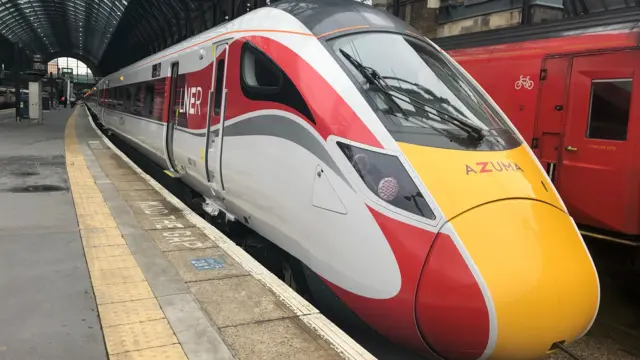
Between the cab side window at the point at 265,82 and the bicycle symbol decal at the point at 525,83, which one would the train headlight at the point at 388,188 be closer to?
the cab side window at the point at 265,82

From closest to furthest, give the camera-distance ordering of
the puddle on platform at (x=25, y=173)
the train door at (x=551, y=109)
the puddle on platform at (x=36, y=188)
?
the train door at (x=551, y=109), the puddle on platform at (x=36, y=188), the puddle on platform at (x=25, y=173)

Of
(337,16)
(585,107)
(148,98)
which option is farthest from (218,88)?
(148,98)

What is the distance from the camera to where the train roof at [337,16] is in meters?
4.12

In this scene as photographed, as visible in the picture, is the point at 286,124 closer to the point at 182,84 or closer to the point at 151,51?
the point at 182,84

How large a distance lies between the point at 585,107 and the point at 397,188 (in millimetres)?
3189

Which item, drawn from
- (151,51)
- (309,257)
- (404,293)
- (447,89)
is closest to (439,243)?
(404,293)

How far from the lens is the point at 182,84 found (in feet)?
23.9

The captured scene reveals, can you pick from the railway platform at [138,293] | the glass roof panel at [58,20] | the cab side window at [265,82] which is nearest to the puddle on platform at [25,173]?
the railway platform at [138,293]

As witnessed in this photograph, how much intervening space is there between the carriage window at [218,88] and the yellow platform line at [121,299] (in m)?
1.58

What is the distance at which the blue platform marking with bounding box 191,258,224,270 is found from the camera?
4.20m

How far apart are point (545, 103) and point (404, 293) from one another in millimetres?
3689

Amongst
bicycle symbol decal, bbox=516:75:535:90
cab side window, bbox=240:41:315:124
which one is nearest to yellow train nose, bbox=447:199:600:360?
cab side window, bbox=240:41:315:124

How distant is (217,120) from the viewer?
5430mm

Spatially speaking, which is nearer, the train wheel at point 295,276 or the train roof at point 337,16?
the train roof at point 337,16
